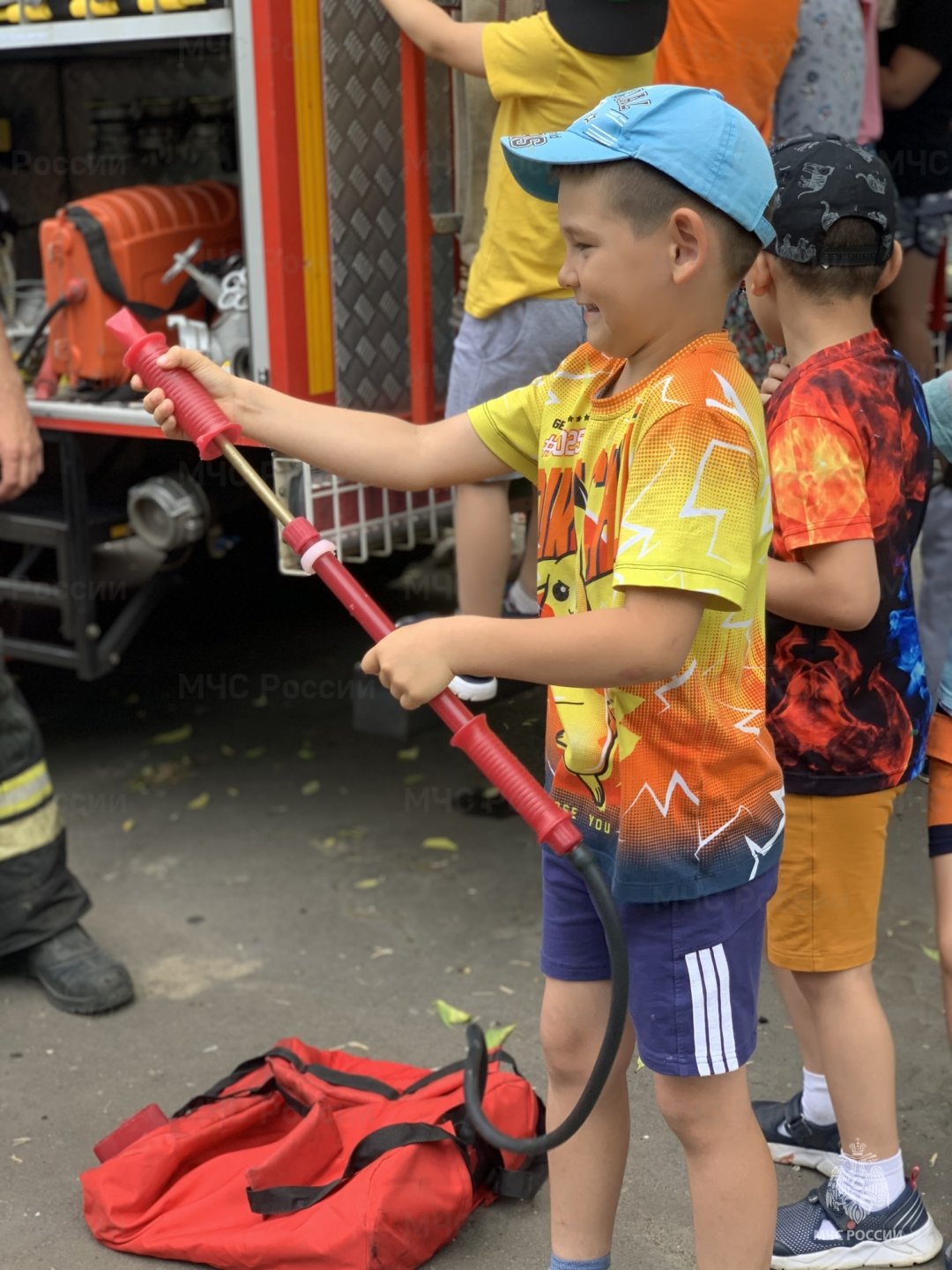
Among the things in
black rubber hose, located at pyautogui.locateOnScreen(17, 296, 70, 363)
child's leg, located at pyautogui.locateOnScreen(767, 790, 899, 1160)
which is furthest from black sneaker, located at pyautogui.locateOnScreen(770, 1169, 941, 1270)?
black rubber hose, located at pyautogui.locateOnScreen(17, 296, 70, 363)

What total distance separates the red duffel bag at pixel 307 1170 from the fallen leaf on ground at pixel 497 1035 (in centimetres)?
30

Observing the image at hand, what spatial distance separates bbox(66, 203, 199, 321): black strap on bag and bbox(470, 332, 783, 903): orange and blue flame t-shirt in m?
2.37

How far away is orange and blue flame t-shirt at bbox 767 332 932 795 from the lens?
2.33 metres

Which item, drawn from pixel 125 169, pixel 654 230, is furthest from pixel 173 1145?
pixel 125 169

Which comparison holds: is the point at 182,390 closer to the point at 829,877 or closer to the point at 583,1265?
the point at 829,877

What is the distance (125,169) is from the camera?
5262 mm

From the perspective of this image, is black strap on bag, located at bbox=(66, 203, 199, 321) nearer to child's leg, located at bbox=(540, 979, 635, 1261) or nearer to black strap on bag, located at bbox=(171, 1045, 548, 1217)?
black strap on bag, located at bbox=(171, 1045, 548, 1217)

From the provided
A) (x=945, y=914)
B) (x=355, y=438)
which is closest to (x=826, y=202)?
(x=355, y=438)

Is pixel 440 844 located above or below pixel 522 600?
below

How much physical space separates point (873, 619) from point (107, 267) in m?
2.56

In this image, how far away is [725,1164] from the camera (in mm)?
2098

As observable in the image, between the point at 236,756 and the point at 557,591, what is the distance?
2.99 m

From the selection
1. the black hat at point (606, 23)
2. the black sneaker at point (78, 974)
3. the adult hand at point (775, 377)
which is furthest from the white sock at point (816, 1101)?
the black hat at point (606, 23)

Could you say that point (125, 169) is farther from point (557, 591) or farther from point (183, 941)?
point (557, 591)
